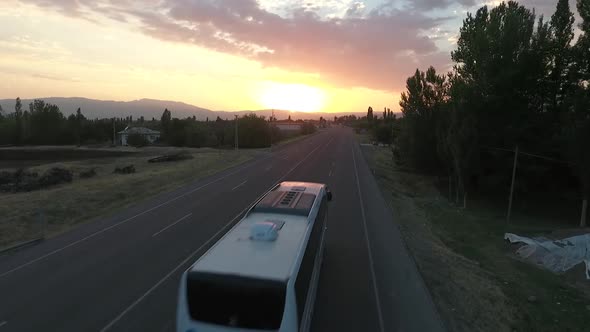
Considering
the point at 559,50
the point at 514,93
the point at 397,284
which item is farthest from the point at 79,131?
the point at 397,284

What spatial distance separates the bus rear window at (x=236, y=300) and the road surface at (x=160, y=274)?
331 centimetres

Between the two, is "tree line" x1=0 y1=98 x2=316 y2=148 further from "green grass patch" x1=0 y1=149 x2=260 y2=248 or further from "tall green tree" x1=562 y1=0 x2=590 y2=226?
"tall green tree" x1=562 y1=0 x2=590 y2=226

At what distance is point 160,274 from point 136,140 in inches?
3267

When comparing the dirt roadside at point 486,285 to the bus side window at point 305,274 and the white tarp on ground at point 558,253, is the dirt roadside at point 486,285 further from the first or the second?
the bus side window at point 305,274

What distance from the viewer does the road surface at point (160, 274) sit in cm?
1041

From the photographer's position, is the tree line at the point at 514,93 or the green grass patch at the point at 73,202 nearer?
the green grass patch at the point at 73,202

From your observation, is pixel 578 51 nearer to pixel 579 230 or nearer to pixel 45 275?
pixel 579 230

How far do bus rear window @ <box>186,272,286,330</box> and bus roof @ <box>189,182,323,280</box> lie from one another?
15cm

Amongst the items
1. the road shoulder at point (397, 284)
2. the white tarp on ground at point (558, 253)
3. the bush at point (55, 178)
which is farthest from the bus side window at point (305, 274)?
the bush at point (55, 178)

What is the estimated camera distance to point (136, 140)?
295ft

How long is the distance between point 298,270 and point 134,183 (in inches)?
1142

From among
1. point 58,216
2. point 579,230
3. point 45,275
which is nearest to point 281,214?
point 45,275

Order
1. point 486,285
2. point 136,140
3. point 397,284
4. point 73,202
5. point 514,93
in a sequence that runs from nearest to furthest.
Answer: point 397,284
point 486,285
point 73,202
point 514,93
point 136,140

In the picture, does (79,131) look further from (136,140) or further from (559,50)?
(559,50)
